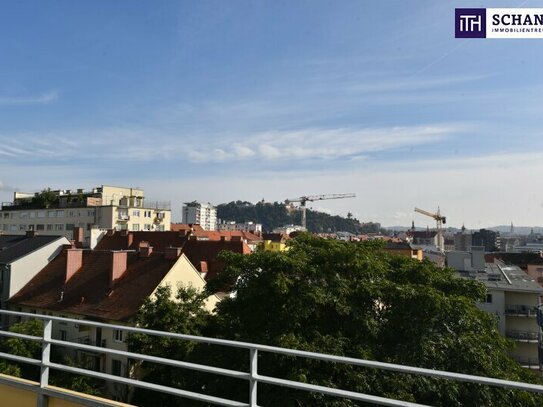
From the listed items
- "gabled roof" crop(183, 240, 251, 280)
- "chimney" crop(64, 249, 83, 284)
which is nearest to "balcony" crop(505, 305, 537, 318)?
"gabled roof" crop(183, 240, 251, 280)

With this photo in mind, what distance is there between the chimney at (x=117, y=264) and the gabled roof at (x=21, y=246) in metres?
9.12

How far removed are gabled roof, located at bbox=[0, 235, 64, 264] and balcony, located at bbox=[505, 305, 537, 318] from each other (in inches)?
1449

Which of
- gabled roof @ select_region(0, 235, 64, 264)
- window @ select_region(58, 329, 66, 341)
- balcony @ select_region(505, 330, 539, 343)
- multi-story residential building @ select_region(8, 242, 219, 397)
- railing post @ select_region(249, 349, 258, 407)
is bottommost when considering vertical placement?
balcony @ select_region(505, 330, 539, 343)

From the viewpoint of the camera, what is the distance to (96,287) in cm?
2953

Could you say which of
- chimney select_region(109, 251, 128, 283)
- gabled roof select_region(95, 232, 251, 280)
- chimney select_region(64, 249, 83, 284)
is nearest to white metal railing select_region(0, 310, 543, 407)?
chimney select_region(109, 251, 128, 283)

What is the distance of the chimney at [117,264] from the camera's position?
29.4m

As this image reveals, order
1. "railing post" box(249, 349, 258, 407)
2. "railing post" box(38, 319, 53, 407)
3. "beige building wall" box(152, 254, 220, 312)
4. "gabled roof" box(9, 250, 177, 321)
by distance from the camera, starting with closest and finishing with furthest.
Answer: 1. "railing post" box(249, 349, 258, 407)
2. "railing post" box(38, 319, 53, 407)
3. "gabled roof" box(9, 250, 177, 321)
4. "beige building wall" box(152, 254, 220, 312)

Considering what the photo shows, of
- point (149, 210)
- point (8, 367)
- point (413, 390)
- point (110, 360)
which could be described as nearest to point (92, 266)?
point (110, 360)

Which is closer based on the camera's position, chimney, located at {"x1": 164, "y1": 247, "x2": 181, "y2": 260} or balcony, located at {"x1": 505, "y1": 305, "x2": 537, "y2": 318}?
chimney, located at {"x1": 164, "y1": 247, "x2": 181, "y2": 260}

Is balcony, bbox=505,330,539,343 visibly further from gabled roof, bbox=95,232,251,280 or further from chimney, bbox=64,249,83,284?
chimney, bbox=64,249,83,284

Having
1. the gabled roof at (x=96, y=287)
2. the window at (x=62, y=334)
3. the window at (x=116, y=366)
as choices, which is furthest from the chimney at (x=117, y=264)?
the window at (x=116, y=366)

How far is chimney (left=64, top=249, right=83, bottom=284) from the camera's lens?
31688 mm

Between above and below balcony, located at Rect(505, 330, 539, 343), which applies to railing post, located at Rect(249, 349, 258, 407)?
above

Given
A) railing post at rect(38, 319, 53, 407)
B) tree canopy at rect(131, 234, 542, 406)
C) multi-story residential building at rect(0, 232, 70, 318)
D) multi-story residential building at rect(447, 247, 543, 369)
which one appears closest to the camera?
railing post at rect(38, 319, 53, 407)
